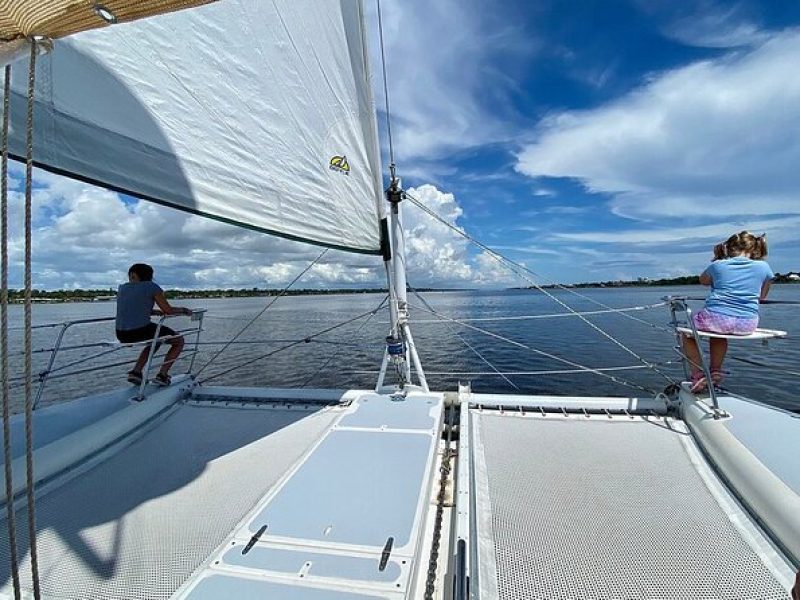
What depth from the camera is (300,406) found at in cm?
369

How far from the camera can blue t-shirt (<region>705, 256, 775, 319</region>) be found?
3.24 meters

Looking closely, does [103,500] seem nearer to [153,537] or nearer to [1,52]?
[153,537]

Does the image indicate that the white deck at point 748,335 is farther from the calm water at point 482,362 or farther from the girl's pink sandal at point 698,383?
the calm water at point 482,362

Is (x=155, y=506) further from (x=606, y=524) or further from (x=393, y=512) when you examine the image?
(x=606, y=524)

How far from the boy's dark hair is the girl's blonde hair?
5.68 meters

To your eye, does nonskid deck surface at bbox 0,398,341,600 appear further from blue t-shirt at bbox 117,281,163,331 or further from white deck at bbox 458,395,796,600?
blue t-shirt at bbox 117,281,163,331

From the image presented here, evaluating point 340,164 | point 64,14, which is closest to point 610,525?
point 64,14

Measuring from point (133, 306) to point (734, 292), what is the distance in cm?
560

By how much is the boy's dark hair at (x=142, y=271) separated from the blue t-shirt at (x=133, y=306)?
17 centimetres

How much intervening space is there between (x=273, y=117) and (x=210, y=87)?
406mm

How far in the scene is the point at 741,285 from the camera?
3248 mm

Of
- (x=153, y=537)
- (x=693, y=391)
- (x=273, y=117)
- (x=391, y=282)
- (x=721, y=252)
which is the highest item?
(x=273, y=117)

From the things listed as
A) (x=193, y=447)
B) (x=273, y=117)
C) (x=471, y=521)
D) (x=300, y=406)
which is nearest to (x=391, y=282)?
(x=300, y=406)

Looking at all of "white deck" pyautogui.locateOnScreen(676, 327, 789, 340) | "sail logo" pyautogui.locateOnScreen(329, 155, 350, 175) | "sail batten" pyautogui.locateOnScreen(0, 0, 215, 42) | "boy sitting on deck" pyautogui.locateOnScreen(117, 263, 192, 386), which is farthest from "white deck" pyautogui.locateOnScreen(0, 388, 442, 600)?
"white deck" pyautogui.locateOnScreen(676, 327, 789, 340)
